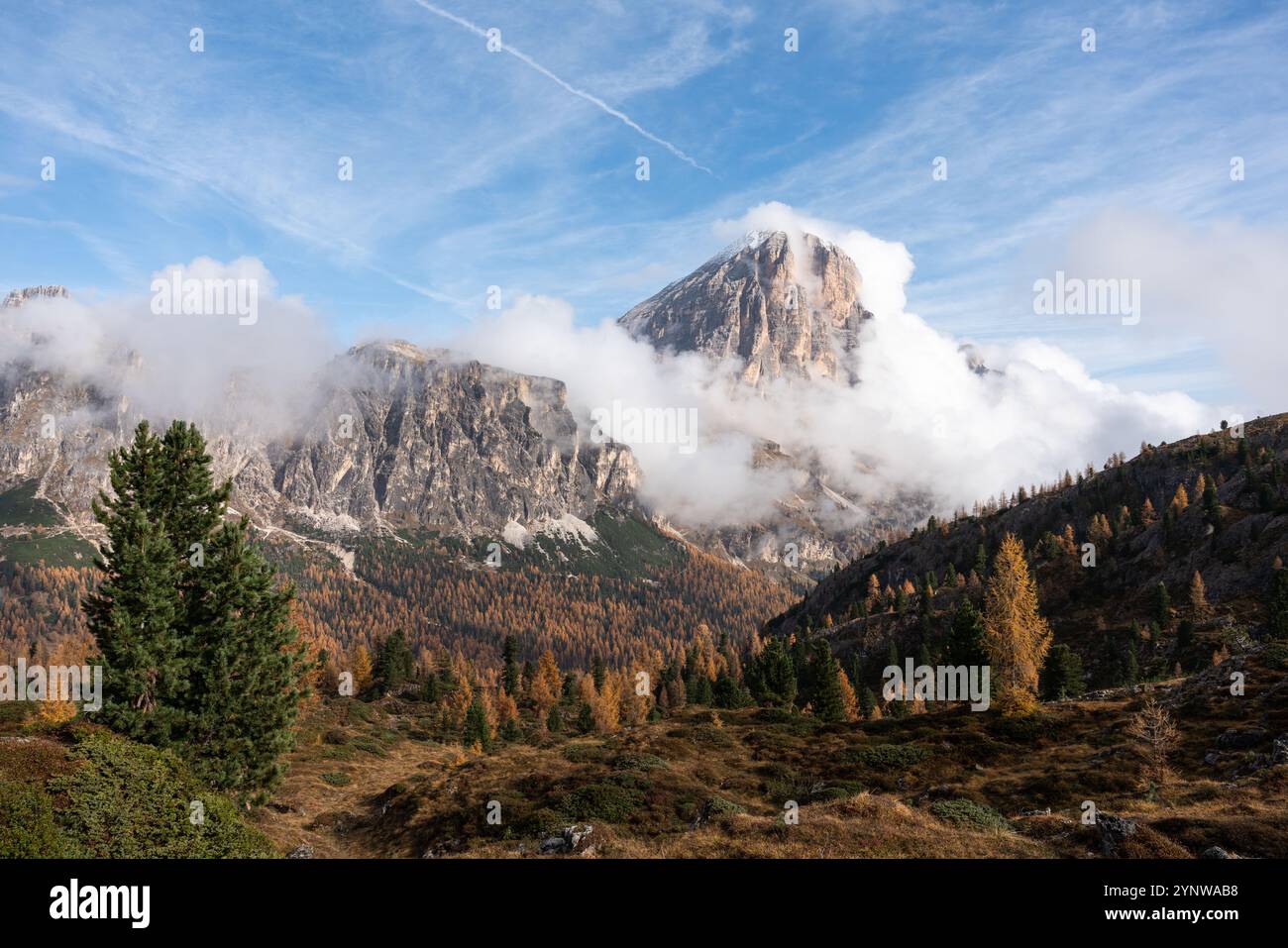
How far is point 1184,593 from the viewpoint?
440ft

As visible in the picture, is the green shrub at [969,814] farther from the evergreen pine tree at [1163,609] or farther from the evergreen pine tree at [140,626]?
the evergreen pine tree at [1163,609]

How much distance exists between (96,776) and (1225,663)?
80501 mm

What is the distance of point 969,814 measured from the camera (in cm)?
3406

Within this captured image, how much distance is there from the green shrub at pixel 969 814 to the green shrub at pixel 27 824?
34260 millimetres

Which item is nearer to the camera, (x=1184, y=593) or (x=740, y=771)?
(x=740, y=771)

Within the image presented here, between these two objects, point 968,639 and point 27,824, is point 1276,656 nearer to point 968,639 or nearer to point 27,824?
point 968,639

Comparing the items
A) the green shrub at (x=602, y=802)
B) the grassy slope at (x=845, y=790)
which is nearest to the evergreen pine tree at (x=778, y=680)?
the grassy slope at (x=845, y=790)

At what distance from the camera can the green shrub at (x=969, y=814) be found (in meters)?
32.0

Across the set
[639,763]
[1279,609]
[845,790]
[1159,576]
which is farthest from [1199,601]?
[639,763]

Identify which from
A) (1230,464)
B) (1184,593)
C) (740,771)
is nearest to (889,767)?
(740,771)

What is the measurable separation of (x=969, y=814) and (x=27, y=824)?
3712cm

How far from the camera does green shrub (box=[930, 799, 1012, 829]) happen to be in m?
32.0

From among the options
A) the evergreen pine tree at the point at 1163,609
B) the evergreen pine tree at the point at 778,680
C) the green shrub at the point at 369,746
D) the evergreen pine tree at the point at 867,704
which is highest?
the evergreen pine tree at the point at 1163,609
